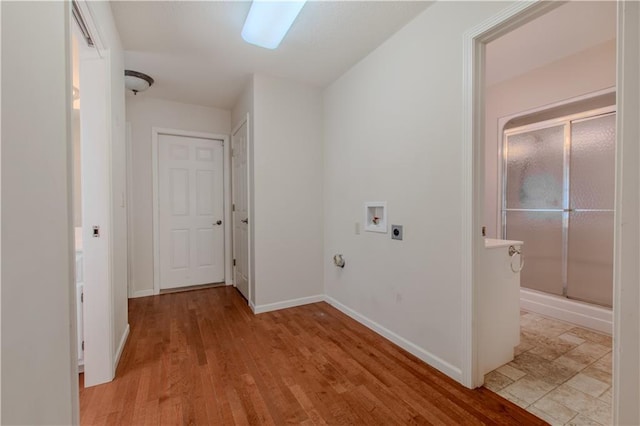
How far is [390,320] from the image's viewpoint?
2289 millimetres

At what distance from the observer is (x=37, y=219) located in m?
0.77

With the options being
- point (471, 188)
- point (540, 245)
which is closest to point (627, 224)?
point (471, 188)

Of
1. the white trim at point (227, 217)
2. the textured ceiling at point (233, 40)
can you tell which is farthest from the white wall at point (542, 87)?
the white trim at point (227, 217)

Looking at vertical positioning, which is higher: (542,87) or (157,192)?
(542,87)

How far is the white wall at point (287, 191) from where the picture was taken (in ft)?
9.43

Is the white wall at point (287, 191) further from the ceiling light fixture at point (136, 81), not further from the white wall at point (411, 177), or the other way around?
the ceiling light fixture at point (136, 81)

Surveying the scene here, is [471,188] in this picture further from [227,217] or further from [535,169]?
[227,217]

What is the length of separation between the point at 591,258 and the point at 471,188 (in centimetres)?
210

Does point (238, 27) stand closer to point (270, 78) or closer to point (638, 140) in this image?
point (270, 78)

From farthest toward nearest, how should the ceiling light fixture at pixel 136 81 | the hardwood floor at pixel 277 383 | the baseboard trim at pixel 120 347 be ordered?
the ceiling light fixture at pixel 136 81, the baseboard trim at pixel 120 347, the hardwood floor at pixel 277 383

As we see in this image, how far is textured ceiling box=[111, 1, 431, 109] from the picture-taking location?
1.90 meters

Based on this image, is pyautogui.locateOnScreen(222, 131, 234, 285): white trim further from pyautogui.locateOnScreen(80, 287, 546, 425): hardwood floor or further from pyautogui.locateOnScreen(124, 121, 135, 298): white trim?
pyautogui.locateOnScreen(80, 287, 546, 425): hardwood floor

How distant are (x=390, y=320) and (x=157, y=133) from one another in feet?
11.4

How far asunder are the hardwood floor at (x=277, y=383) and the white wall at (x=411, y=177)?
0.84ft
